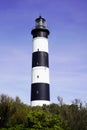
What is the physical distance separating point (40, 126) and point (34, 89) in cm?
1326

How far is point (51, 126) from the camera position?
90.3 ft

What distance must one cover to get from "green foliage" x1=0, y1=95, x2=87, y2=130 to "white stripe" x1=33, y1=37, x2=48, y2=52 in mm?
6758

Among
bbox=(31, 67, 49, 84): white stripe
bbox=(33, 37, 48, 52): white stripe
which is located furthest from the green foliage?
bbox=(33, 37, 48, 52): white stripe

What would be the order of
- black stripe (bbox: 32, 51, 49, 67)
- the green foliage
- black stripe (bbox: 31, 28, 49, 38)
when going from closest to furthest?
the green foliage
black stripe (bbox: 32, 51, 49, 67)
black stripe (bbox: 31, 28, 49, 38)

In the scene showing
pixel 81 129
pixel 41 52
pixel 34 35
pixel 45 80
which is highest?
pixel 34 35

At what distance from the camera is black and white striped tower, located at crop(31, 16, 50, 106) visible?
129 feet

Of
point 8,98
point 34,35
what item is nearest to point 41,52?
point 34,35

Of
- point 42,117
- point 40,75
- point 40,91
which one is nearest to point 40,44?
point 40,75

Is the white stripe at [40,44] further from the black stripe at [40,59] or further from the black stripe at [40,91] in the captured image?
the black stripe at [40,91]

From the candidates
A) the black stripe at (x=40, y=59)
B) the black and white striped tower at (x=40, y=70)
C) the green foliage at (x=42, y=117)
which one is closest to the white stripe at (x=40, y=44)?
the black and white striped tower at (x=40, y=70)

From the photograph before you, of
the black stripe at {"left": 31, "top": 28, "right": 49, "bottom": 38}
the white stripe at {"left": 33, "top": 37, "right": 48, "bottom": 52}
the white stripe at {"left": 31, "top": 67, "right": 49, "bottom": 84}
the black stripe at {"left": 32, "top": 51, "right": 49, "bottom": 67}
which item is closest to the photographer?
the white stripe at {"left": 31, "top": 67, "right": 49, "bottom": 84}

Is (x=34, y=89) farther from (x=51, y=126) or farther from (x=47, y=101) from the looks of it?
(x=51, y=126)

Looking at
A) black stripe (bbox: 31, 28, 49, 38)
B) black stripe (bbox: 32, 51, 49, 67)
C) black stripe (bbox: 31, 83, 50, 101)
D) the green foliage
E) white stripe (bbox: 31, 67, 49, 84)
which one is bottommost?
the green foliage

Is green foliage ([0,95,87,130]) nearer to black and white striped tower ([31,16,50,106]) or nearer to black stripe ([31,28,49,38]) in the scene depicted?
black and white striped tower ([31,16,50,106])
